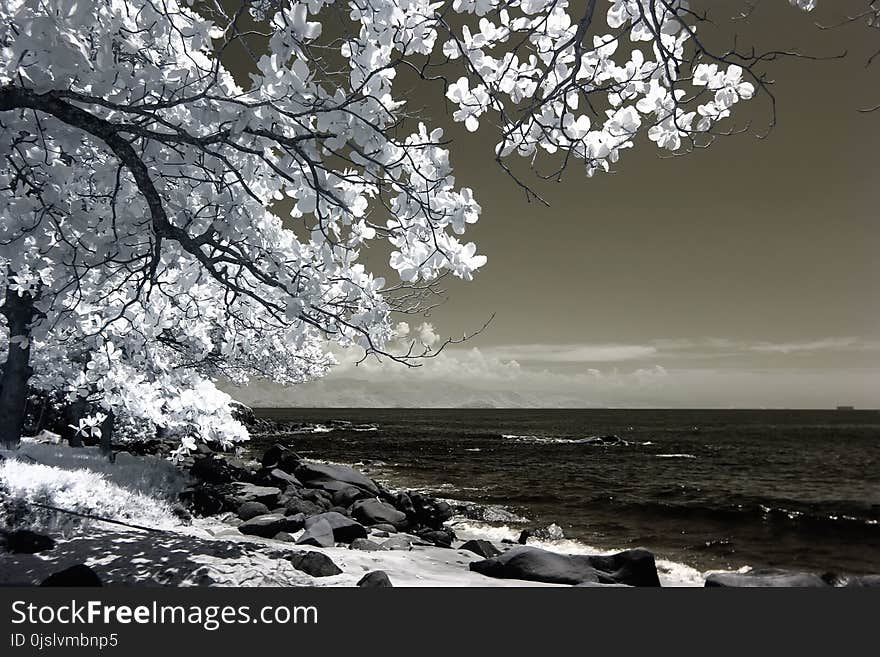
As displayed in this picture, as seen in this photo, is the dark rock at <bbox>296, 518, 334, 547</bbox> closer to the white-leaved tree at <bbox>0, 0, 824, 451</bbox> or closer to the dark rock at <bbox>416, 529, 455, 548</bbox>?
the dark rock at <bbox>416, 529, 455, 548</bbox>

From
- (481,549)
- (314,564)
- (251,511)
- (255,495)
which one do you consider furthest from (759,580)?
(255,495)

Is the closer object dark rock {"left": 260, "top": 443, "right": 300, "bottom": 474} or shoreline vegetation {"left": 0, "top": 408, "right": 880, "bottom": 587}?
shoreline vegetation {"left": 0, "top": 408, "right": 880, "bottom": 587}

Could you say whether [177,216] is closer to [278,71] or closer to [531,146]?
[278,71]

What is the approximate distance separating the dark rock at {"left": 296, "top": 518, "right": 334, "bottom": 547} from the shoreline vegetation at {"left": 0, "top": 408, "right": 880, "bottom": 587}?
4 cm

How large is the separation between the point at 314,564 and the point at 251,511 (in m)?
8.39

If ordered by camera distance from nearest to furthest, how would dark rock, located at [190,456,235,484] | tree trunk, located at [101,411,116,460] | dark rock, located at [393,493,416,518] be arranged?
tree trunk, located at [101,411,116,460] → dark rock, located at [393,493,416,518] → dark rock, located at [190,456,235,484]

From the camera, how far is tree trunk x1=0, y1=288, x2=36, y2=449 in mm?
12047

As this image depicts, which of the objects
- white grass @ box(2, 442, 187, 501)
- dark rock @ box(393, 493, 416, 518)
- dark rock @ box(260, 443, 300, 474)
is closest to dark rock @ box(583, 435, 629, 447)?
dark rock @ box(260, 443, 300, 474)

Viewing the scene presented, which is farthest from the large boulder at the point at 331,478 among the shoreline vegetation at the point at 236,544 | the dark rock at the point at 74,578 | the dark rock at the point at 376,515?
the dark rock at the point at 74,578

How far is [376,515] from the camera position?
16.8 metres

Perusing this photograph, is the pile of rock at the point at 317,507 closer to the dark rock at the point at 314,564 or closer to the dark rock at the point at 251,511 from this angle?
the dark rock at the point at 251,511

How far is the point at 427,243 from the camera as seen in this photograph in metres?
5.18

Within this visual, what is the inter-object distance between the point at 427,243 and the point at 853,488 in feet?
123

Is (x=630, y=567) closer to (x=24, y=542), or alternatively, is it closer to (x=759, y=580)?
(x=759, y=580)
